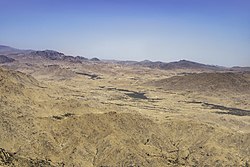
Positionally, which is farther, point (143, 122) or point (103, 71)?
point (103, 71)

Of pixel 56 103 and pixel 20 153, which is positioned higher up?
pixel 56 103

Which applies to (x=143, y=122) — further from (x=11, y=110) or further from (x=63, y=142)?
(x=11, y=110)

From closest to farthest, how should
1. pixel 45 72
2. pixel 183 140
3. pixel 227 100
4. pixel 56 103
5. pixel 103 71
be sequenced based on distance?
pixel 183 140 < pixel 56 103 < pixel 227 100 < pixel 45 72 < pixel 103 71

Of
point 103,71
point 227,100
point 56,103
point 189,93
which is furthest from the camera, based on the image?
point 103,71

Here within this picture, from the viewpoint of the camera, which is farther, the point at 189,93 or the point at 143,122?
the point at 189,93

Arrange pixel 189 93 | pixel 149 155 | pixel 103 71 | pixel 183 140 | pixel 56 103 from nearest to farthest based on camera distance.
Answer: pixel 149 155 < pixel 183 140 < pixel 56 103 < pixel 189 93 < pixel 103 71

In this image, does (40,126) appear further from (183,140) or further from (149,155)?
(183,140)

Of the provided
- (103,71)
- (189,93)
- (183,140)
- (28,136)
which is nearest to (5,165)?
(28,136)

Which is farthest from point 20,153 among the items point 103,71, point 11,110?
point 103,71

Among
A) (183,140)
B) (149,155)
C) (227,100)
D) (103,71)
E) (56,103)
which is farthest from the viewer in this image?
(103,71)
